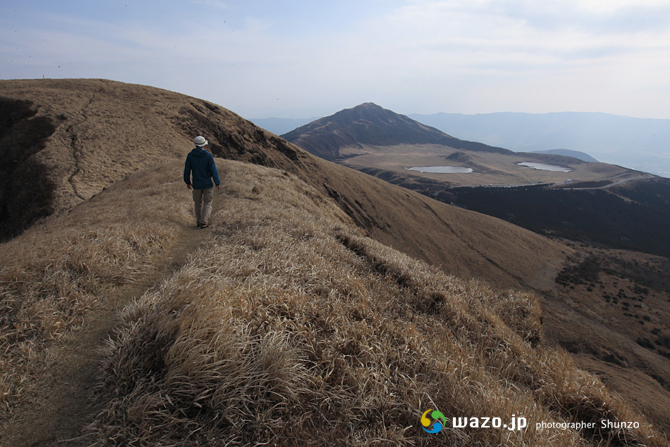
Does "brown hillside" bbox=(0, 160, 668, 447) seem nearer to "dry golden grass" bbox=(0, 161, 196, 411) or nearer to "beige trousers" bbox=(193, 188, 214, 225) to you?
"dry golden grass" bbox=(0, 161, 196, 411)

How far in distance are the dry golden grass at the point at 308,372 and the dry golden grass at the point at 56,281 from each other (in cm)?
83

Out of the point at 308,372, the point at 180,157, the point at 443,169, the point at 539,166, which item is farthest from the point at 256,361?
the point at 539,166

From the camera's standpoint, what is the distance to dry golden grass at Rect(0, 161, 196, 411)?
2945 mm

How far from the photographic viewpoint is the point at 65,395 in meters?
2.65

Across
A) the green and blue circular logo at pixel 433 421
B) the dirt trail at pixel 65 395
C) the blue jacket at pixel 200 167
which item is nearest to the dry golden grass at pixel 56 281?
the dirt trail at pixel 65 395

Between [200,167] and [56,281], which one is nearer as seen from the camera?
[56,281]

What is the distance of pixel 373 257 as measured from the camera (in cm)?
766

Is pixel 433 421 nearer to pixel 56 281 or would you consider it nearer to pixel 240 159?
pixel 56 281

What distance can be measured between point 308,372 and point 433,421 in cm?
133

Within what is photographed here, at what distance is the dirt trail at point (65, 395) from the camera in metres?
2.31

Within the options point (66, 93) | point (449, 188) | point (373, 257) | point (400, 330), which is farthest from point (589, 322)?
point (449, 188)

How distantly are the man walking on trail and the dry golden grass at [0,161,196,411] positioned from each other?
57.7 inches

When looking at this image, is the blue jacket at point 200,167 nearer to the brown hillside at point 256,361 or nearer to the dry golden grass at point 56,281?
the dry golden grass at point 56,281

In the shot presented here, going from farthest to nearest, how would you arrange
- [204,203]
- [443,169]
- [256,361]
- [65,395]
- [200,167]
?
[443,169] < [204,203] < [200,167] < [256,361] < [65,395]
